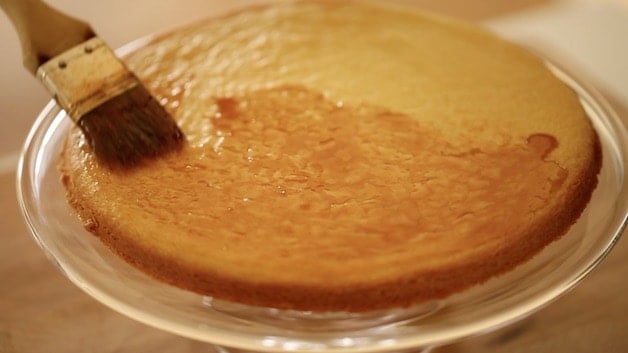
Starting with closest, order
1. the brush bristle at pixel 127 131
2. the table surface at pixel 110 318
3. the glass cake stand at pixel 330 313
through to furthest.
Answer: the glass cake stand at pixel 330 313
the brush bristle at pixel 127 131
the table surface at pixel 110 318

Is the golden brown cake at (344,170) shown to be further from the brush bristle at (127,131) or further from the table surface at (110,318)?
the table surface at (110,318)

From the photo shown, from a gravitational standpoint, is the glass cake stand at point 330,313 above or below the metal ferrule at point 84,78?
below

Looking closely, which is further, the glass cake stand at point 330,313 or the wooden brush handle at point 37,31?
the wooden brush handle at point 37,31

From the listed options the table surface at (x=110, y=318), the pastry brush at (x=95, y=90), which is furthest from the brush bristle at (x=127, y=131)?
the table surface at (x=110, y=318)

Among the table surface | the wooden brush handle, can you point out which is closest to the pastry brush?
the wooden brush handle

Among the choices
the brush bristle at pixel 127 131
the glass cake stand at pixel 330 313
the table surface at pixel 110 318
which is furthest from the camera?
the table surface at pixel 110 318

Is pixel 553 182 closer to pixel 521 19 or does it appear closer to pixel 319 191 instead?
pixel 319 191
